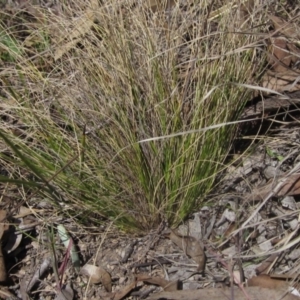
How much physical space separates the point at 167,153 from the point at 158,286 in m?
0.43

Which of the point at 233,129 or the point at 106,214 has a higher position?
the point at 233,129

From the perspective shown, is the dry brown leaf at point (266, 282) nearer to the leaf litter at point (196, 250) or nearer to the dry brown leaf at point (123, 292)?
the leaf litter at point (196, 250)

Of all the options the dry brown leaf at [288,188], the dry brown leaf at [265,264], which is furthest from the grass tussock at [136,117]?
the dry brown leaf at [265,264]

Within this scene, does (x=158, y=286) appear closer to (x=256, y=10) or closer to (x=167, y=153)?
(x=167, y=153)

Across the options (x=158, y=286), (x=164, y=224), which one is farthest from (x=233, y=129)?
(x=158, y=286)

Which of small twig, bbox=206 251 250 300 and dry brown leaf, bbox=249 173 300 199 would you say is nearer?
small twig, bbox=206 251 250 300

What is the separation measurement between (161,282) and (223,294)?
21 centimetres

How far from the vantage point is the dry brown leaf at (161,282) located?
208 centimetres

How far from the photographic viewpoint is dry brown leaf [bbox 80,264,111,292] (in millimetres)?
2143

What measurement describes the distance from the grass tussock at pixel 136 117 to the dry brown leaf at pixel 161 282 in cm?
16

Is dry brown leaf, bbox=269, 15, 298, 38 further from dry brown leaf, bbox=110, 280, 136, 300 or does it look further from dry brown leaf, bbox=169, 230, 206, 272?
dry brown leaf, bbox=110, 280, 136, 300

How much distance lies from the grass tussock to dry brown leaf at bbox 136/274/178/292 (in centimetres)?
16

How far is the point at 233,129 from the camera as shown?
2211 mm

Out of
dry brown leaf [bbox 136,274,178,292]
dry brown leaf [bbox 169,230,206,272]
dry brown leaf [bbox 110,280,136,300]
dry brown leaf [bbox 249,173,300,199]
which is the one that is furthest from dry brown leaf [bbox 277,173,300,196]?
dry brown leaf [bbox 110,280,136,300]
